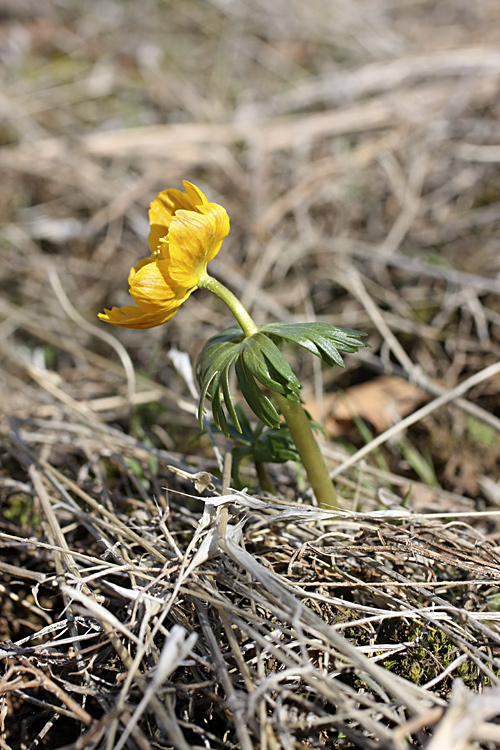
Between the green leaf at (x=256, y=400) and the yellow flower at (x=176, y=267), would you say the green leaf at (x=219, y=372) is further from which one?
the yellow flower at (x=176, y=267)

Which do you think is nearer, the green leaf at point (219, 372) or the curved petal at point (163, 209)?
the green leaf at point (219, 372)

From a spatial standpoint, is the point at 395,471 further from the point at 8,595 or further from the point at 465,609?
the point at 8,595

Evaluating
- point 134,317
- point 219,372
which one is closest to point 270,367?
point 219,372

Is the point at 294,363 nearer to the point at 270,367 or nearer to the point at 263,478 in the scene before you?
the point at 263,478

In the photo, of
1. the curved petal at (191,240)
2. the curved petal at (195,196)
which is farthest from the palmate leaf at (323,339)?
the curved petal at (195,196)

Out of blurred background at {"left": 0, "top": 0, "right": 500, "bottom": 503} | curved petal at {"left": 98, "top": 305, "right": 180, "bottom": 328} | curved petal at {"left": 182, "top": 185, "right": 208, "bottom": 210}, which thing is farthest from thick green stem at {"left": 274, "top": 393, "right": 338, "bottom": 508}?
blurred background at {"left": 0, "top": 0, "right": 500, "bottom": 503}
